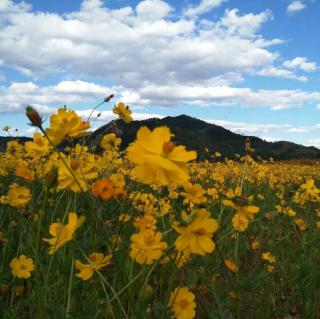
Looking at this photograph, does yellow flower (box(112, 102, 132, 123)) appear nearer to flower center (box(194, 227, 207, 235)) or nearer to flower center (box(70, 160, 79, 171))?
flower center (box(70, 160, 79, 171))

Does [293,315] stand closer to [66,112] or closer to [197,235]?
[197,235]

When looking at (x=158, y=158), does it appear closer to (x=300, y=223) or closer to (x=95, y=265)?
(x=95, y=265)

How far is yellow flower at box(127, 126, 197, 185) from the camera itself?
1213mm

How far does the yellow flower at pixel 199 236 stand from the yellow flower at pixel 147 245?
181mm

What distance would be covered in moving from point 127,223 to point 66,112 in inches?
69.4

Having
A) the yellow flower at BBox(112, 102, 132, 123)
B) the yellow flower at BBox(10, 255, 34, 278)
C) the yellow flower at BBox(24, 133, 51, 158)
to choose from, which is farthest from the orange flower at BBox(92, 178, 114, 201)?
the yellow flower at BBox(112, 102, 132, 123)

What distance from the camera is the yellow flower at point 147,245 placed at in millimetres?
1538

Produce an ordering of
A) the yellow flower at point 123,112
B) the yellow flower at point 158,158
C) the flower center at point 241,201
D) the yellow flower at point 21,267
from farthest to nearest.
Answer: the yellow flower at point 123,112
the yellow flower at point 21,267
the flower center at point 241,201
the yellow flower at point 158,158

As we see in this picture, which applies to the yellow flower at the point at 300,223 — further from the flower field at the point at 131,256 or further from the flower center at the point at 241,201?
the flower center at the point at 241,201

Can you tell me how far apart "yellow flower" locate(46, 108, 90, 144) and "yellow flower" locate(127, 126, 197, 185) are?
0.36 m

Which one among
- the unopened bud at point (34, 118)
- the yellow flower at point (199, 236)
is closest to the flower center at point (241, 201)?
the yellow flower at point (199, 236)

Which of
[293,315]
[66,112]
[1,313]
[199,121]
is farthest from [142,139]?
[199,121]

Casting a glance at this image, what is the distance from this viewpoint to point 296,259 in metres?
3.38

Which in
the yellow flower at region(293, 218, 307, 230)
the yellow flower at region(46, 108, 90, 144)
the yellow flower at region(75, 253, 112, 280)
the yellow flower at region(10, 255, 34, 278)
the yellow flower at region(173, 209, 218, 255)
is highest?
the yellow flower at region(46, 108, 90, 144)
